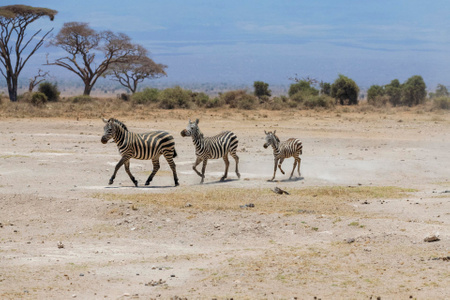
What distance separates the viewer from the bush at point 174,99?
145 ft

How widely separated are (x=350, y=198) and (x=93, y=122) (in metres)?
22.1

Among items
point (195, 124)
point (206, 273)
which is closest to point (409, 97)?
point (195, 124)

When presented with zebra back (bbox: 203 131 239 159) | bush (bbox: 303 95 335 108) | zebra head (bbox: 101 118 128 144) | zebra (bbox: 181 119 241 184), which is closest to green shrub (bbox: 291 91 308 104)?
bush (bbox: 303 95 335 108)

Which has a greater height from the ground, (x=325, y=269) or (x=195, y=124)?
(x=195, y=124)

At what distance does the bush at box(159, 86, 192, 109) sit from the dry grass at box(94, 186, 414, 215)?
2849 centimetres

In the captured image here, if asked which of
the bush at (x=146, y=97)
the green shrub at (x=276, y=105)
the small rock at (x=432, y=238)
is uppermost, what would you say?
the bush at (x=146, y=97)

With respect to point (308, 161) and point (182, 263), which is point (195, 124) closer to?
point (308, 161)

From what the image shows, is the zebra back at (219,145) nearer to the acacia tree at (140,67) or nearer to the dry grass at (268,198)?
the dry grass at (268,198)

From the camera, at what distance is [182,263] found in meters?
9.04

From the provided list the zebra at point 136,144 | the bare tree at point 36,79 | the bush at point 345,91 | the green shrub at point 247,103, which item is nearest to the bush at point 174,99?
the green shrub at point 247,103

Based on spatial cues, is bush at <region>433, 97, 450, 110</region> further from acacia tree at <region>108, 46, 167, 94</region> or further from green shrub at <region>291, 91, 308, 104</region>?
acacia tree at <region>108, 46, 167, 94</region>

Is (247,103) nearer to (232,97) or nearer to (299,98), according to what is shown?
(232,97)

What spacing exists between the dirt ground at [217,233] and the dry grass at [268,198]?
0.15 m

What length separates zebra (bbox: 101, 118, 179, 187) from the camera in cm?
1684
